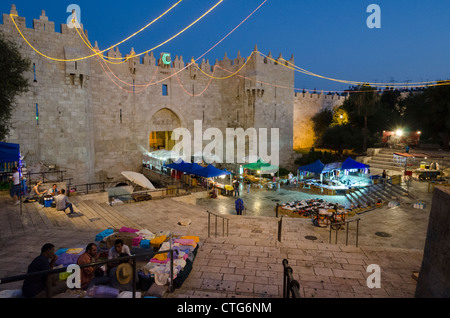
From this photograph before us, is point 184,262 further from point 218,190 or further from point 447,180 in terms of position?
point 447,180

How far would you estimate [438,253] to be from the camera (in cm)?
408

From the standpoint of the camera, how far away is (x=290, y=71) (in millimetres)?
25406

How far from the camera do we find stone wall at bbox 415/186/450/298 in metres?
3.86

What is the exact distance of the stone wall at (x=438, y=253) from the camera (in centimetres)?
386

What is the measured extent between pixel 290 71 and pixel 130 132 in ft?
47.4

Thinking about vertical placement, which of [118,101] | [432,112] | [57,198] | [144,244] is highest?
[118,101]

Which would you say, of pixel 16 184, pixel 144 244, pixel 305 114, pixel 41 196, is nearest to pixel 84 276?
pixel 144 244

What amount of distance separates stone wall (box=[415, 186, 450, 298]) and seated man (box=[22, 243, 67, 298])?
4.98m

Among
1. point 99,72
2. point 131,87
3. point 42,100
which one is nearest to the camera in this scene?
point 42,100

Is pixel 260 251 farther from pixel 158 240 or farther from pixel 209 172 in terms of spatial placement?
pixel 209 172

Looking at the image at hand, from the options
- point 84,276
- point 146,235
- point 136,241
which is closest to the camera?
point 84,276

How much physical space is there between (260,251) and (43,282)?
14.6 ft

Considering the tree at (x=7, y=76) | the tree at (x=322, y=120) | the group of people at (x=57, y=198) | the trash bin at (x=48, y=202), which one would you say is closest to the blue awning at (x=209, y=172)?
the group of people at (x=57, y=198)
